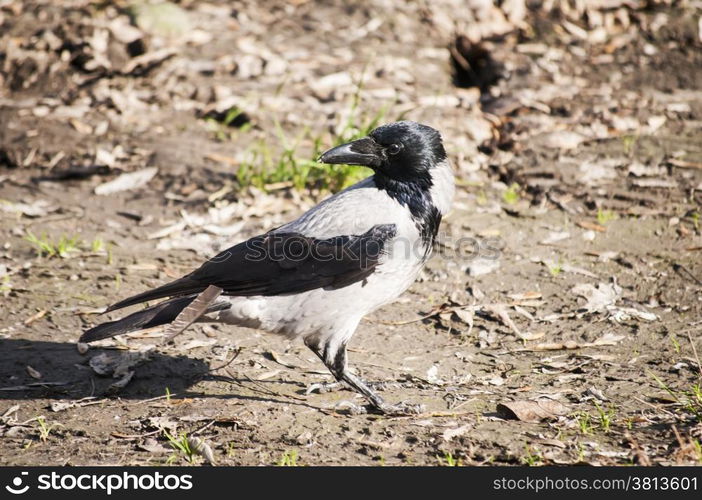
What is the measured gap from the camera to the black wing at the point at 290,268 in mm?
4684

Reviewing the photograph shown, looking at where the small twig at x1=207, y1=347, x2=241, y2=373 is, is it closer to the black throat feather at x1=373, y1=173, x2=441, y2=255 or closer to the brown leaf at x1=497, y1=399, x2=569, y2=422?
the black throat feather at x1=373, y1=173, x2=441, y2=255

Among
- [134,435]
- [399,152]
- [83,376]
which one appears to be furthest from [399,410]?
[83,376]

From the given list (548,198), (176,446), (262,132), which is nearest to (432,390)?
(176,446)

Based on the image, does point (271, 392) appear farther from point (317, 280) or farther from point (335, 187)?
point (335, 187)

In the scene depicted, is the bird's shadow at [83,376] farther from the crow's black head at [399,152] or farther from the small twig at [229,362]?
the crow's black head at [399,152]

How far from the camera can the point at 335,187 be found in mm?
7152

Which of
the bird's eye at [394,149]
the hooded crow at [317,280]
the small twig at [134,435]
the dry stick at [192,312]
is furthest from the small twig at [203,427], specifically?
the bird's eye at [394,149]

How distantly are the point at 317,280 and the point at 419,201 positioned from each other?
0.80 metres

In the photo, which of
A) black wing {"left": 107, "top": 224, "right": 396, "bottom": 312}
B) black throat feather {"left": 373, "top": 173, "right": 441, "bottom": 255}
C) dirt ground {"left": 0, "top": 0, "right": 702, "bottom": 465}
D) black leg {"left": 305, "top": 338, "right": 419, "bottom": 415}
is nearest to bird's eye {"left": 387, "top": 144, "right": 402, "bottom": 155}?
black throat feather {"left": 373, "top": 173, "right": 441, "bottom": 255}

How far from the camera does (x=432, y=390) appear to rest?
4875 mm

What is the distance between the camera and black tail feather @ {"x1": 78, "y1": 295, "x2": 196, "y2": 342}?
4500 millimetres

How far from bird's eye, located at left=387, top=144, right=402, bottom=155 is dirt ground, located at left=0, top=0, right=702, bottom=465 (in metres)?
1.32
